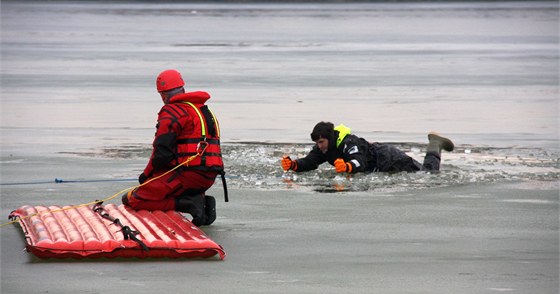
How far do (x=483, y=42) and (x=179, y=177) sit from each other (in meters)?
33.7

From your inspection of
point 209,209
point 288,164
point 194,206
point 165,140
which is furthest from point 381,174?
point 165,140

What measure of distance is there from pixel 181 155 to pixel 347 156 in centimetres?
269

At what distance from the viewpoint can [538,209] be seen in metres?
10.3

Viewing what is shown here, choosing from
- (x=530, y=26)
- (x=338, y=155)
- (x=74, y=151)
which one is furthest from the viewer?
(x=530, y=26)

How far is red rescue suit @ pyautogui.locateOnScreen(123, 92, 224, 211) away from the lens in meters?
9.27

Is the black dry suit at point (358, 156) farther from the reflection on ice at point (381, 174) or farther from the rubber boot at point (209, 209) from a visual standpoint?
the rubber boot at point (209, 209)

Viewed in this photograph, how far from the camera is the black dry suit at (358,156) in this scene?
11.7 meters

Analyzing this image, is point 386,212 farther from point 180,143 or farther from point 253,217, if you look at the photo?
point 180,143

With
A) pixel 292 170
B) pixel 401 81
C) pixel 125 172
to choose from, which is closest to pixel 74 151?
pixel 125 172

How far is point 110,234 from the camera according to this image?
27.6 feet

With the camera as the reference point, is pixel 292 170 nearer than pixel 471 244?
No

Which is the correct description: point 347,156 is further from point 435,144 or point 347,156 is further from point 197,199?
point 197,199

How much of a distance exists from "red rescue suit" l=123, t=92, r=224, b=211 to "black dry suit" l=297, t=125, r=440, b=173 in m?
2.44

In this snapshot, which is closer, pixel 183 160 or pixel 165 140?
pixel 165 140
